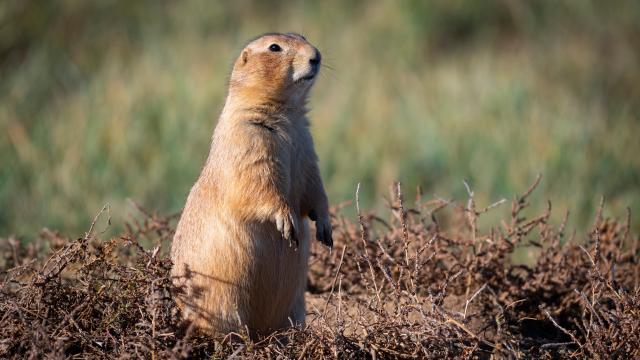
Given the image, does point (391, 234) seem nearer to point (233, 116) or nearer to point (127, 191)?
point (233, 116)

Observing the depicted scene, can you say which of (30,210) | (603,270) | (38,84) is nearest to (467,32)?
(38,84)

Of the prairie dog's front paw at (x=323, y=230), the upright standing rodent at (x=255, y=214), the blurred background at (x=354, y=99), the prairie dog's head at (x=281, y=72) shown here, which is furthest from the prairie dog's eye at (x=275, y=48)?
the blurred background at (x=354, y=99)

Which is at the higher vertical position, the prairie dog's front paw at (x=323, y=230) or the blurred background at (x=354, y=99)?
the prairie dog's front paw at (x=323, y=230)

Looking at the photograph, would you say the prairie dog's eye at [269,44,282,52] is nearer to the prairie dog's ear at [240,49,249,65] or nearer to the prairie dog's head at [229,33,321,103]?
the prairie dog's head at [229,33,321,103]

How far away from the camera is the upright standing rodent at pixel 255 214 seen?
4625 millimetres

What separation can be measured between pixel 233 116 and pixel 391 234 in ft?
4.26

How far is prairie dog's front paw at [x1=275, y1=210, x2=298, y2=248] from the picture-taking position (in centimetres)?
457

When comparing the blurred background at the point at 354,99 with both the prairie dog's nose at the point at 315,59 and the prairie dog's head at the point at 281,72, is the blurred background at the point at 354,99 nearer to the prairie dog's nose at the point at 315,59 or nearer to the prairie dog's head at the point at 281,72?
the prairie dog's head at the point at 281,72

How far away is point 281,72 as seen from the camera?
199 inches

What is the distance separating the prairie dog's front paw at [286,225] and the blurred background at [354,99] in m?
3.62

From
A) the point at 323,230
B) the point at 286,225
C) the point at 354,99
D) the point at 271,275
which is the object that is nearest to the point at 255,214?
the point at 286,225

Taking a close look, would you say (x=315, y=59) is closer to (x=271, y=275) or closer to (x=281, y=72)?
(x=281, y=72)

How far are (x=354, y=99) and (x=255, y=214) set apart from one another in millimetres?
6693

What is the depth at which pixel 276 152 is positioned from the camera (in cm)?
473
